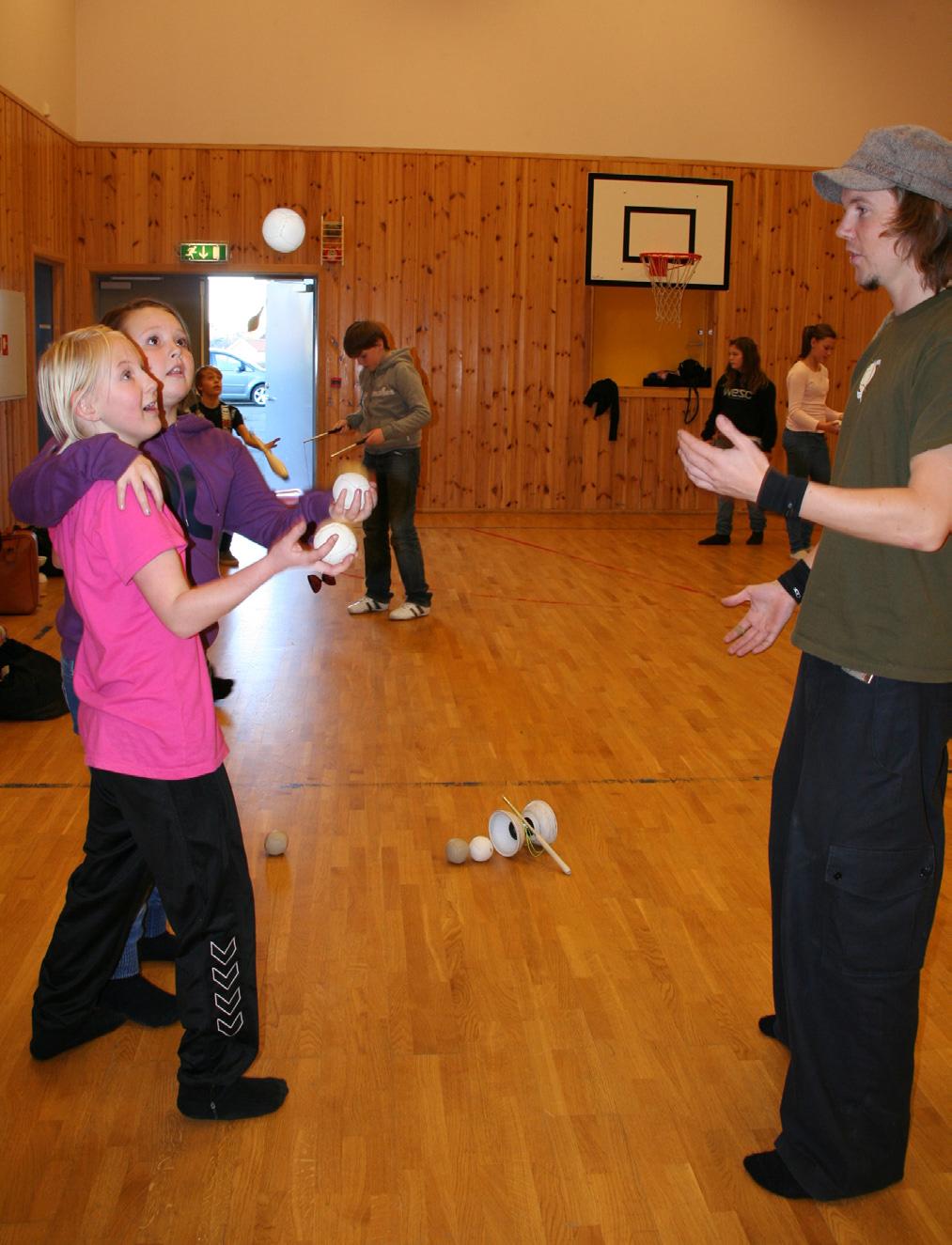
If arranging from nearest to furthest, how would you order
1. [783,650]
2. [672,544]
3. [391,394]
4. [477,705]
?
[477,705]
[783,650]
[391,394]
[672,544]

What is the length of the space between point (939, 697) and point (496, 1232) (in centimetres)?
122

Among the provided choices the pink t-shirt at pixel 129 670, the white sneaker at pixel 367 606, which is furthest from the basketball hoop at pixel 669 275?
the pink t-shirt at pixel 129 670

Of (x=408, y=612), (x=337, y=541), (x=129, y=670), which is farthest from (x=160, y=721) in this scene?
(x=408, y=612)

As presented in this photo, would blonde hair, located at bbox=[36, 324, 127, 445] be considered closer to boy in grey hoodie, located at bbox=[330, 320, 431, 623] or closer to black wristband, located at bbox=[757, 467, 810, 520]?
black wristband, located at bbox=[757, 467, 810, 520]

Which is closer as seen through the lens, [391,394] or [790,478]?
[790,478]

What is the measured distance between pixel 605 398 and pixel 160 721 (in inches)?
426

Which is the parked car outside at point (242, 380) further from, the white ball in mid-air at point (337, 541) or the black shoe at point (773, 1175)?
the black shoe at point (773, 1175)

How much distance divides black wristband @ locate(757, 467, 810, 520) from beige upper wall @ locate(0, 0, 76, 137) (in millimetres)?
9605

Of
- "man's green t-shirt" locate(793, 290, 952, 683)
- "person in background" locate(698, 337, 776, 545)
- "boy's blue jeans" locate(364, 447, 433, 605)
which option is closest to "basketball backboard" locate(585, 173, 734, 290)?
"person in background" locate(698, 337, 776, 545)

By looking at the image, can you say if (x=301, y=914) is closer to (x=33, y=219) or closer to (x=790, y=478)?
(x=790, y=478)

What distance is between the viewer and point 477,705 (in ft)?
18.4

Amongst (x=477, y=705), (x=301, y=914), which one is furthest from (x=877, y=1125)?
(x=477, y=705)

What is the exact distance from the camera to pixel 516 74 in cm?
1229

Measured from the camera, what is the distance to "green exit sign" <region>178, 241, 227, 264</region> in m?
12.3
